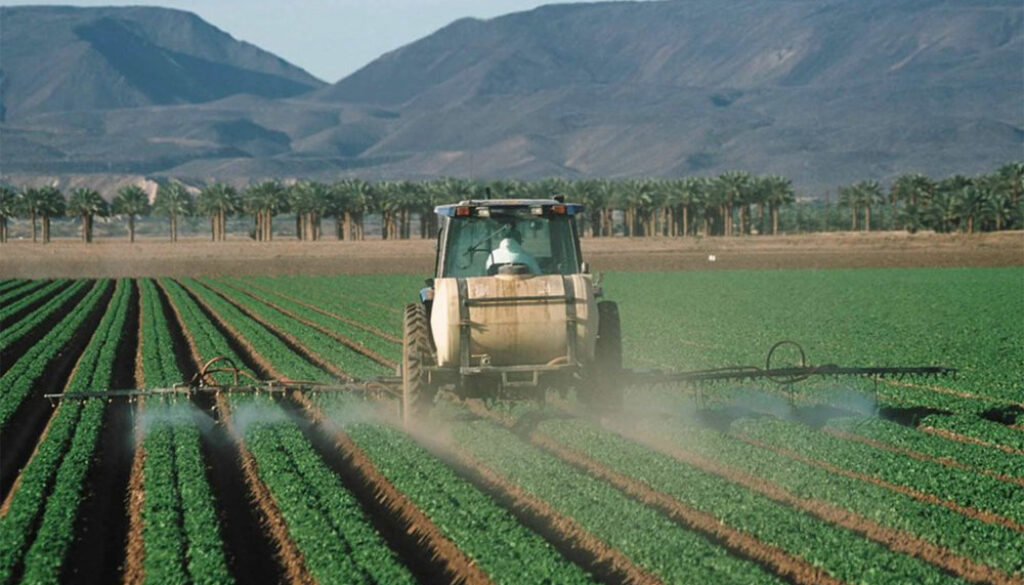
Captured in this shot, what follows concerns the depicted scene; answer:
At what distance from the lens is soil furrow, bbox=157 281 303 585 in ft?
35.9

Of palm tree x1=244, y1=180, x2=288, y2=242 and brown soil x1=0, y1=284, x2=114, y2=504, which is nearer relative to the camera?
brown soil x1=0, y1=284, x2=114, y2=504

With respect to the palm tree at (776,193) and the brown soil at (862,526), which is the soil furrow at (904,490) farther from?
the palm tree at (776,193)

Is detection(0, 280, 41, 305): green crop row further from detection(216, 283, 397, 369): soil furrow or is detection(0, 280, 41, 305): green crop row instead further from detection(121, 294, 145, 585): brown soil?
detection(121, 294, 145, 585): brown soil

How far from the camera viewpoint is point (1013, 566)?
413 inches

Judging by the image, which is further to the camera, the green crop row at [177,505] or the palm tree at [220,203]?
the palm tree at [220,203]

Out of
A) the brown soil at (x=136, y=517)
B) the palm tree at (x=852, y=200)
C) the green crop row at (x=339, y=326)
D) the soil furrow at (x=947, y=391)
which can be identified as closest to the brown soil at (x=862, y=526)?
the soil furrow at (x=947, y=391)

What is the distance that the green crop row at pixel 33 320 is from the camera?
30.1 m

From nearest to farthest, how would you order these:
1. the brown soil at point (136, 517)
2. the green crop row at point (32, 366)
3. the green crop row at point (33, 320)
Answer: the brown soil at point (136, 517)
the green crop row at point (32, 366)
the green crop row at point (33, 320)

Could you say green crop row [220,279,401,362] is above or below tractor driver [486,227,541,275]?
below

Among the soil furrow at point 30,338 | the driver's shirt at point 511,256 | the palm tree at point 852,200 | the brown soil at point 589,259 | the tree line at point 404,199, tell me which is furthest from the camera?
the palm tree at point 852,200

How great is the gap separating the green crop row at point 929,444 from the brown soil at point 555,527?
4.92 meters

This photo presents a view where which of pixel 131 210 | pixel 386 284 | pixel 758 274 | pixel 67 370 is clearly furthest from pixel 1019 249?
pixel 131 210

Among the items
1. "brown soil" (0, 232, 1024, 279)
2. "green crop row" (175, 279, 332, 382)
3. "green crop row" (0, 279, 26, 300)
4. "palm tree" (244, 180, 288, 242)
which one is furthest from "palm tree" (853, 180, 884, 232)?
"green crop row" (175, 279, 332, 382)

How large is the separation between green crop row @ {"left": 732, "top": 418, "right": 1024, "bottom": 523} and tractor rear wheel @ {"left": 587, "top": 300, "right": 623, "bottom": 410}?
5.50 ft
